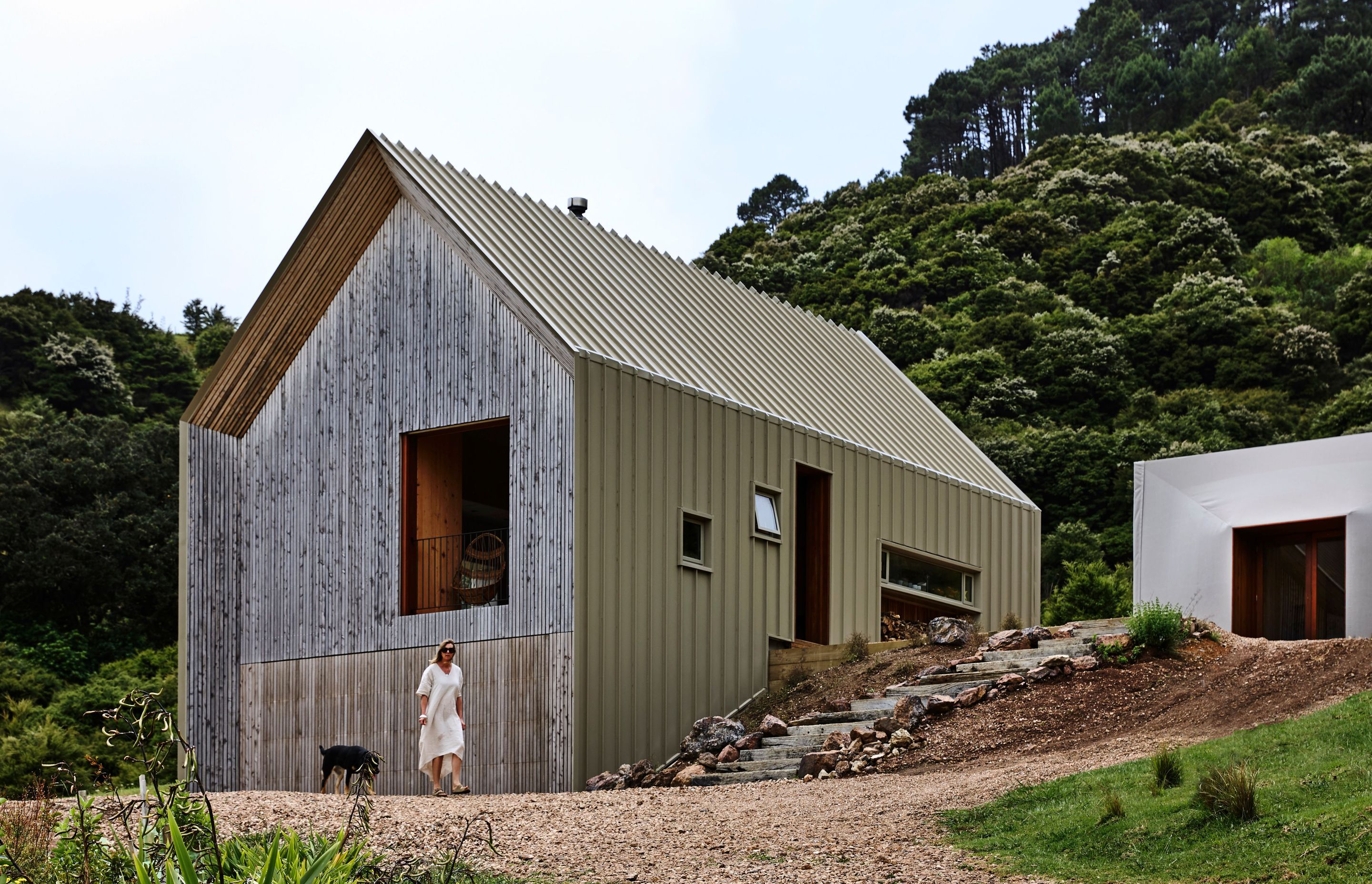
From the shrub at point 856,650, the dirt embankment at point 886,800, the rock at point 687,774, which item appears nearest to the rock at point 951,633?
the shrub at point 856,650

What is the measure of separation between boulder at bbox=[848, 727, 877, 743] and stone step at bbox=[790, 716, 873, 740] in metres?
0.28

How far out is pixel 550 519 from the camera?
14.3 metres

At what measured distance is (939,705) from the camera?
533 inches

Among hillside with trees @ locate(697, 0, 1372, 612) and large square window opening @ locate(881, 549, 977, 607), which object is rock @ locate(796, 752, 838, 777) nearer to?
large square window opening @ locate(881, 549, 977, 607)

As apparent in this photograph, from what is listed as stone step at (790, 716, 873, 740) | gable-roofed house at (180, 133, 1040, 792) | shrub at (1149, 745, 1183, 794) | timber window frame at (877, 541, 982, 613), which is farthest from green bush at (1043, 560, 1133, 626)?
shrub at (1149, 745, 1183, 794)

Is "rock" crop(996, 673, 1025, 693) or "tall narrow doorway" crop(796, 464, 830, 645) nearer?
"rock" crop(996, 673, 1025, 693)

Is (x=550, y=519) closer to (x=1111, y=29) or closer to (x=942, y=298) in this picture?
(x=942, y=298)

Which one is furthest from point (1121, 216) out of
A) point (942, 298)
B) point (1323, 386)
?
point (1323, 386)

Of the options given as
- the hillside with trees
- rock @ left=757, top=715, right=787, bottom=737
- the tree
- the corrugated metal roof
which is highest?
the tree

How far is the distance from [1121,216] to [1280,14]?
3973 centimetres

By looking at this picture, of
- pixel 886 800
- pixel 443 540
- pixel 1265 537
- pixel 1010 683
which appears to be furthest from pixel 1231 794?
pixel 443 540

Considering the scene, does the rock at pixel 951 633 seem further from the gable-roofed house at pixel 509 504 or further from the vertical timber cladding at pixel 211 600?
the vertical timber cladding at pixel 211 600

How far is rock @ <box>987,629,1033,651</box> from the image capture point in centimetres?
1526

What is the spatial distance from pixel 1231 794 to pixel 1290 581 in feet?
28.3
